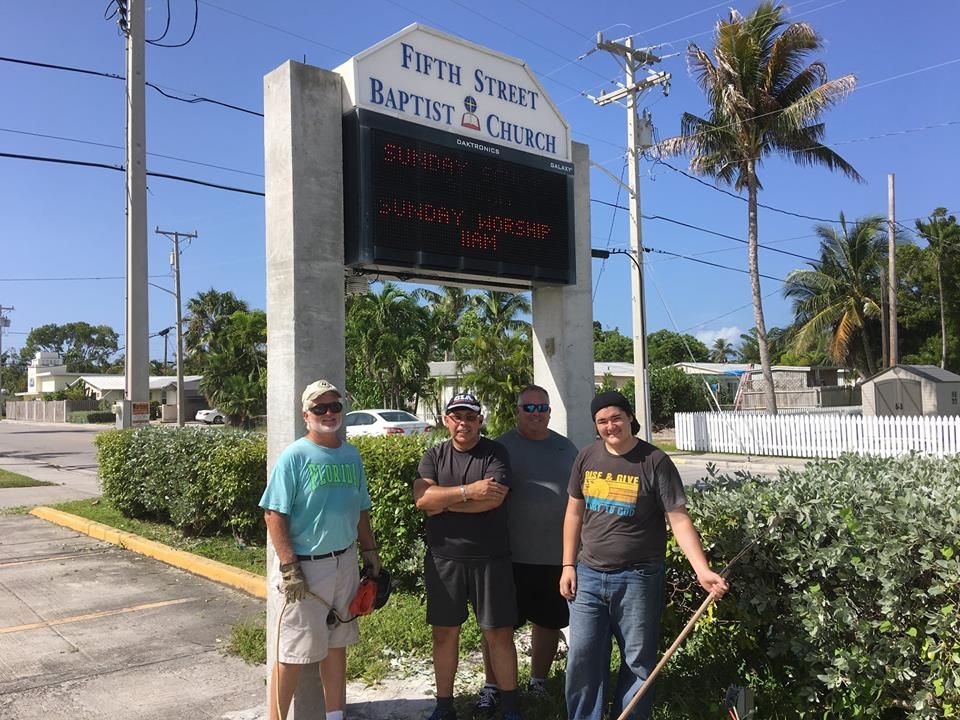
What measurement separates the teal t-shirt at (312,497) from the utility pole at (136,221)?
28.3ft

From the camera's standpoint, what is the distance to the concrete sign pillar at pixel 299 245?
421 centimetres

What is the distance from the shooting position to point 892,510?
3.07m

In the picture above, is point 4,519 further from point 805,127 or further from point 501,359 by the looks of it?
point 805,127

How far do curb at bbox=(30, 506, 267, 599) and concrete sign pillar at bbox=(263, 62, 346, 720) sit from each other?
2897 millimetres

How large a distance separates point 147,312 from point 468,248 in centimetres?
790

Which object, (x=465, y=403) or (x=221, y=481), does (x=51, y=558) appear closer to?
(x=221, y=481)

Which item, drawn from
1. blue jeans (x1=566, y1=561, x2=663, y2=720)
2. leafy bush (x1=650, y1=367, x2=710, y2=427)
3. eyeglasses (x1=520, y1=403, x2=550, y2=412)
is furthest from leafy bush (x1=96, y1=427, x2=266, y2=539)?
leafy bush (x1=650, y1=367, x2=710, y2=427)

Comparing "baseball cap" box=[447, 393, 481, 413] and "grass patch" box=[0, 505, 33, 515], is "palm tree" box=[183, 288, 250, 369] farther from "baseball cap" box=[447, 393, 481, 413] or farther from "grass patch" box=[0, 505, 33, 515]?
"baseball cap" box=[447, 393, 481, 413]

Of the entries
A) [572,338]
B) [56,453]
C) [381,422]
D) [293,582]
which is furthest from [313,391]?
[56,453]

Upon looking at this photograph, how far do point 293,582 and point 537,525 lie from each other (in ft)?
4.15

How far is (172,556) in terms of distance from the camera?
791cm

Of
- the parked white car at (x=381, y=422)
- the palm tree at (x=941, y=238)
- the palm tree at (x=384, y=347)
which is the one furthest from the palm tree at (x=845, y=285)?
the parked white car at (x=381, y=422)

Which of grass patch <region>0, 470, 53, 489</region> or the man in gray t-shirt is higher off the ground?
the man in gray t-shirt

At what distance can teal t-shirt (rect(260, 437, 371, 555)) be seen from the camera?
352cm
